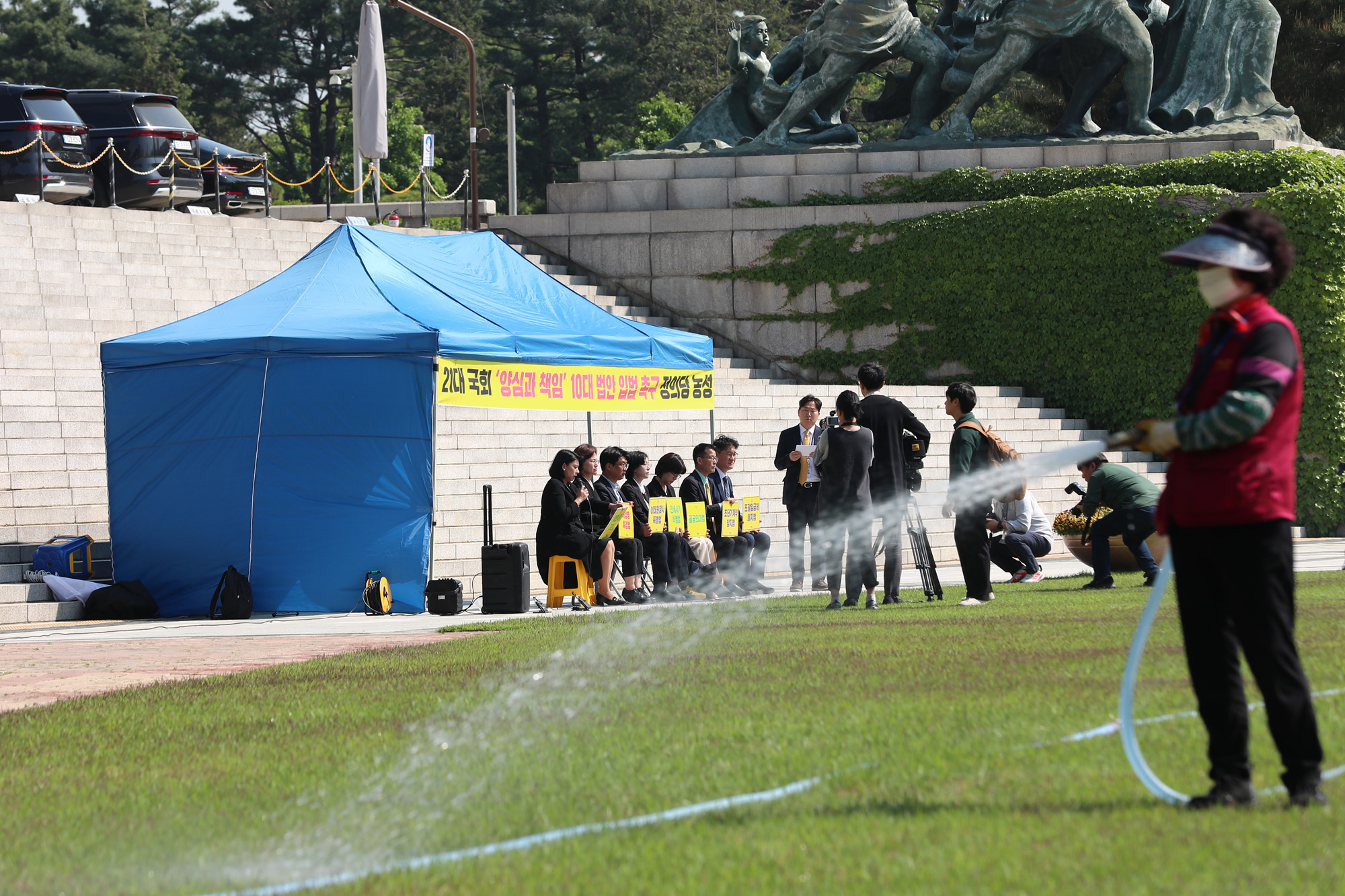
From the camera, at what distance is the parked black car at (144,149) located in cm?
2678

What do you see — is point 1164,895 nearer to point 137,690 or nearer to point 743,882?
point 743,882

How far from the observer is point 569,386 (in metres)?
14.4

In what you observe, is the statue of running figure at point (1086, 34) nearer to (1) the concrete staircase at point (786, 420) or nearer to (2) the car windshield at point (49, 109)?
(1) the concrete staircase at point (786, 420)

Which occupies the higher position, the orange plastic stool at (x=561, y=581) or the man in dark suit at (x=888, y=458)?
the man in dark suit at (x=888, y=458)

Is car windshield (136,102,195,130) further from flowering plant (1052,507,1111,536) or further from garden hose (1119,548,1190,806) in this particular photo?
garden hose (1119,548,1190,806)

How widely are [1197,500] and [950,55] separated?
2509 centimetres

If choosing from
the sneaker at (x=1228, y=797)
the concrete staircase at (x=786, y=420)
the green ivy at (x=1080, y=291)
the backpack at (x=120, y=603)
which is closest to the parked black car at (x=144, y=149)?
the concrete staircase at (x=786, y=420)

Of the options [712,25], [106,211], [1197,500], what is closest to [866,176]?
[106,211]

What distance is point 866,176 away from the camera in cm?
2753

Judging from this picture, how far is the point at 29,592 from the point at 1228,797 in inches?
479

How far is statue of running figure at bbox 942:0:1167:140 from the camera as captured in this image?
26766mm

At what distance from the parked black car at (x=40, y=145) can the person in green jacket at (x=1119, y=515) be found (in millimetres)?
17940

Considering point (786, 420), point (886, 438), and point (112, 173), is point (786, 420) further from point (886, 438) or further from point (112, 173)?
point (112, 173)

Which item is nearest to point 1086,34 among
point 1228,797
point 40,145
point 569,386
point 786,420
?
point 786,420
